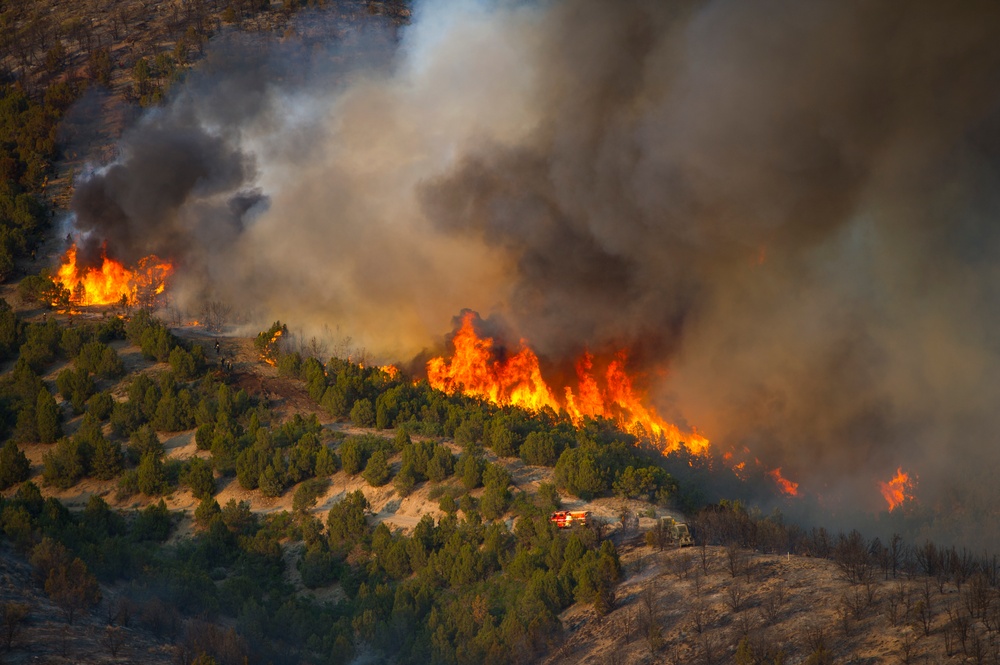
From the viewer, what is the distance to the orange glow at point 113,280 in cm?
9188

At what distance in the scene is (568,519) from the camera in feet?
192

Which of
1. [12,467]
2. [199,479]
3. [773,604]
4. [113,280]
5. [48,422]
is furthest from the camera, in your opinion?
[113,280]

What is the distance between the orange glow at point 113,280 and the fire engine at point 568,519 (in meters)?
45.9

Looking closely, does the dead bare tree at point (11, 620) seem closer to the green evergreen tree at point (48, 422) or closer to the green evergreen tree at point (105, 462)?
the green evergreen tree at point (105, 462)

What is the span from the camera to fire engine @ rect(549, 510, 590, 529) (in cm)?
5822

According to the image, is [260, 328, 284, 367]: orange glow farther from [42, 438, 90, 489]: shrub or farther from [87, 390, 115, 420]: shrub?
[42, 438, 90, 489]: shrub

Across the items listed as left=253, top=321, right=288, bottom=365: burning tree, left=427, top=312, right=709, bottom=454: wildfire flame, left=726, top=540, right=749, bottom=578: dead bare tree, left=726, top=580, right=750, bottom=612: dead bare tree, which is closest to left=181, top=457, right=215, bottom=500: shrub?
left=253, top=321, right=288, bottom=365: burning tree

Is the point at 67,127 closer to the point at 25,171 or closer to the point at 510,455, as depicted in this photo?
the point at 25,171

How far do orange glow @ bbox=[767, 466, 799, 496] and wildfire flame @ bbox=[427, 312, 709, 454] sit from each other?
4.93 meters

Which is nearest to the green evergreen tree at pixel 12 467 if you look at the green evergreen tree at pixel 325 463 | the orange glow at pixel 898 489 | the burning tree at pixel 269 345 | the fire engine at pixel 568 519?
the green evergreen tree at pixel 325 463

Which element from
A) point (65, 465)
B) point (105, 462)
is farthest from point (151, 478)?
point (65, 465)

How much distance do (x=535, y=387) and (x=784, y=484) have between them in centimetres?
1818

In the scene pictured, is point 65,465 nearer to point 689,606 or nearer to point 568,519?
point 568,519

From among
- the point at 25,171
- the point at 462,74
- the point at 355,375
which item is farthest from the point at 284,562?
the point at 25,171
